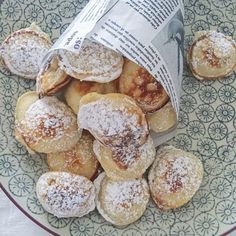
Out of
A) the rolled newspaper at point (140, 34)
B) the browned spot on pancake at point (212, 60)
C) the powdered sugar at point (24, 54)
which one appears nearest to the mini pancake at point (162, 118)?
the rolled newspaper at point (140, 34)

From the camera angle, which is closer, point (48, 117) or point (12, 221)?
point (48, 117)

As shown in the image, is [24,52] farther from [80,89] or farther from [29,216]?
[29,216]

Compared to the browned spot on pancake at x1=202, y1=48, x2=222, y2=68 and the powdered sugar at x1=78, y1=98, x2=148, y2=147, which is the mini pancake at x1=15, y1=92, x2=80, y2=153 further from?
the browned spot on pancake at x1=202, y1=48, x2=222, y2=68

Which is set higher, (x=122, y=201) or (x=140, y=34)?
(x=140, y=34)

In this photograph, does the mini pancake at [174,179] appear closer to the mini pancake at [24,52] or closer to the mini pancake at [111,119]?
the mini pancake at [111,119]

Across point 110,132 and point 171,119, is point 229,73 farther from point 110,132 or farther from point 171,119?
point 110,132

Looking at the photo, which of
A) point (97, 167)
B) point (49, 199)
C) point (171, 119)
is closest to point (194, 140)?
point (171, 119)

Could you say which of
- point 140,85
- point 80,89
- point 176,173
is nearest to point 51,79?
point 80,89
